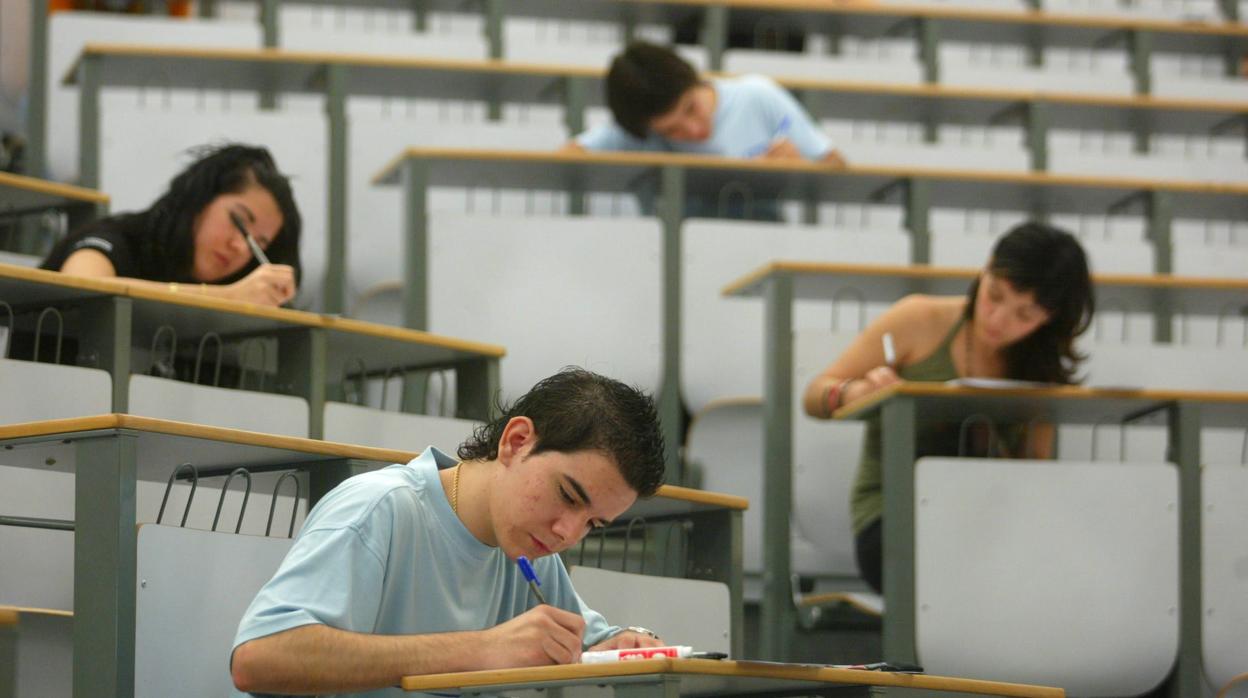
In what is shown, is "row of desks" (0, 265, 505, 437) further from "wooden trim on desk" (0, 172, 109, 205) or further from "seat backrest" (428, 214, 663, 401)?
"wooden trim on desk" (0, 172, 109, 205)

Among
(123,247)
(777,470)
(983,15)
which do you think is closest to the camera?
(123,247)

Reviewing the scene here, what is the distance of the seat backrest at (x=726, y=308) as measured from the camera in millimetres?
3307

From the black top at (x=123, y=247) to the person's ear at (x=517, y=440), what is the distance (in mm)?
1256

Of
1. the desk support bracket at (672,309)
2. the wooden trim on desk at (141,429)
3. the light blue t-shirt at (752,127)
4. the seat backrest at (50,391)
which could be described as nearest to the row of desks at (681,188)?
the desk support bracket at (672,309)

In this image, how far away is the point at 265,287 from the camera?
255 centimetres

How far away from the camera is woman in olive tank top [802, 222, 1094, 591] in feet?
9.18

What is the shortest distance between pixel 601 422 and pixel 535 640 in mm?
218

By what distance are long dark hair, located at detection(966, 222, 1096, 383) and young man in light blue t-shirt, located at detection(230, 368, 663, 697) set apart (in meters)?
1.36

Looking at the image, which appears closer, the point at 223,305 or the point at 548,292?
the point at 223,305

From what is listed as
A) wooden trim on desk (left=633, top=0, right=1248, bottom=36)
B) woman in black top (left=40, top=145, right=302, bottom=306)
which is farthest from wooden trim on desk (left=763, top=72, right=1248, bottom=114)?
woman in black top (left=40, top=145, right=302, bottom=306)

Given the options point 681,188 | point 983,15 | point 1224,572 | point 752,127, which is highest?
point 983,15

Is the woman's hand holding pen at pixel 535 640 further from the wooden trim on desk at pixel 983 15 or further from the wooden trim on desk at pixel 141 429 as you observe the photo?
the wooden trim on desk at pixel 983 15

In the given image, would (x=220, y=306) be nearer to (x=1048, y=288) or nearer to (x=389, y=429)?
(x=389, y=429)

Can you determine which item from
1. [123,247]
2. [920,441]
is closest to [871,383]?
[920,441]
